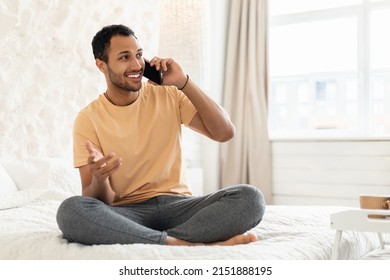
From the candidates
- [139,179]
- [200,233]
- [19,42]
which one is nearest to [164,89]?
[139,179]

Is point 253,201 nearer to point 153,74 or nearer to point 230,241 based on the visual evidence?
point 230,241

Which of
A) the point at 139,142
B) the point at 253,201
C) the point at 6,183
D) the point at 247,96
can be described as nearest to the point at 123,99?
the point at 139,142

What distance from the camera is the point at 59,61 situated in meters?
3.04

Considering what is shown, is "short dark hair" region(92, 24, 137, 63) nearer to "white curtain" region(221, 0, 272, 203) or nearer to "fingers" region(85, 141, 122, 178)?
"fingers" region(85, 141, 122, 178)

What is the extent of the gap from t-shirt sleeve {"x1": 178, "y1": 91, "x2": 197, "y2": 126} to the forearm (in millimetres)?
37

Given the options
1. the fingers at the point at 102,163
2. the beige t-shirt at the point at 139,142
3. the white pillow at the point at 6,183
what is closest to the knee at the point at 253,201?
the beige t-shirt at the point at 139,142

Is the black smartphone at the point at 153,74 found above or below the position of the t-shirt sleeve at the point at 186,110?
above

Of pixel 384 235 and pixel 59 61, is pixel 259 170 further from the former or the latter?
pixel 384 235

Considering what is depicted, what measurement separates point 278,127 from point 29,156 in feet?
6.83

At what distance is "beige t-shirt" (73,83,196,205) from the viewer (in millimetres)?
1797

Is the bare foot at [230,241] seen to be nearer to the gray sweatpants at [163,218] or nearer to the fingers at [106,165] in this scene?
the gray sweatpants at [163,218]

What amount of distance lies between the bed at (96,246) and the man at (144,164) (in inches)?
3.9

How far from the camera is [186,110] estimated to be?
6.34 ft

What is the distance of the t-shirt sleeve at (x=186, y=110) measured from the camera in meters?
1.92
